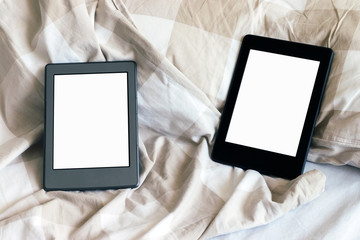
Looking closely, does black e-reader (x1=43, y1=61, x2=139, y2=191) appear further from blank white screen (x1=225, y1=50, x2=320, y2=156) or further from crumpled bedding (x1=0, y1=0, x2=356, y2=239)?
blank white screen (x1=225, y1=50, x2=320, y2=156)

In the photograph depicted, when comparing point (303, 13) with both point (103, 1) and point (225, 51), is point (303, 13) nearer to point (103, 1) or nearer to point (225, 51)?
point (225, 51)

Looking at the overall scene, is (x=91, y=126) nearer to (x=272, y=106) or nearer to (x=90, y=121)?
(x=90, y=121)

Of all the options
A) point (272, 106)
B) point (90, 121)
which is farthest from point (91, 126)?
point (272, 106)

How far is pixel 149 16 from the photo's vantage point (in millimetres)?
929

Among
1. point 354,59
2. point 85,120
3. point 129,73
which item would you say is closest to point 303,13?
point 354,59

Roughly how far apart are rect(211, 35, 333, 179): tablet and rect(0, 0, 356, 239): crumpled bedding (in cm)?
2

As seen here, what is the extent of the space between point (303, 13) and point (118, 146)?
1.43 ft

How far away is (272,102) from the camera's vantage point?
89cm

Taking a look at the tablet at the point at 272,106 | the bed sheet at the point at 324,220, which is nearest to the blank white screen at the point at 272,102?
the tablet at the point at 272,106

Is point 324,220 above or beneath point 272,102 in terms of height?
beneath

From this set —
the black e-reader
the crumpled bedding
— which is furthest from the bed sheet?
the black e-reader

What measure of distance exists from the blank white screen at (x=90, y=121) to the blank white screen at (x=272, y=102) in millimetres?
206

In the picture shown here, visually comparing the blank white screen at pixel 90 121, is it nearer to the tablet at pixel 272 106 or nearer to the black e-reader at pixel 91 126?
Result: the black e-reader at pixel 91 126

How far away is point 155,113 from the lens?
0.91 metres
